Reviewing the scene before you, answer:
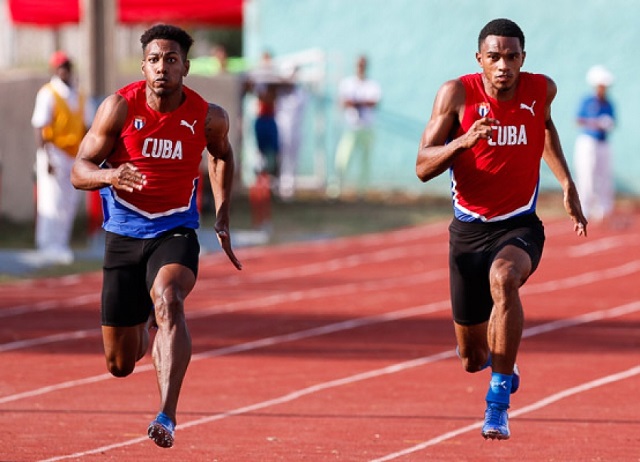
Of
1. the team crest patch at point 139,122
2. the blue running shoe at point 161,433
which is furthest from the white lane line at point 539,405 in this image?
the team crest patch at point 139,122

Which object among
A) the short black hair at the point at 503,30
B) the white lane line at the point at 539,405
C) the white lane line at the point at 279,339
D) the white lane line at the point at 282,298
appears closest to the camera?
the short black hair at the point at 503,30

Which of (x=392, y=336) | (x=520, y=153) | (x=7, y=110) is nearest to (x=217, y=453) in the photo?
(x=520, y=153)

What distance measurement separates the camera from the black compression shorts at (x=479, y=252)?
8.15m

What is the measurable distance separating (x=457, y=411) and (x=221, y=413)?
1.47 metres

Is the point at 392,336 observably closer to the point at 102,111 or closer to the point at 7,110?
the point at 102,111

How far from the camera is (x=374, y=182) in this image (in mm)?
28609

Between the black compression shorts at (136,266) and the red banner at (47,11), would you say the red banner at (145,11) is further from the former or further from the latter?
the black compression shorts at (136,266)

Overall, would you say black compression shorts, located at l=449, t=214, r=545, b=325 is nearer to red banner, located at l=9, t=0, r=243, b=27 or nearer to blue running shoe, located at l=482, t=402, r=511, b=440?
blue running shoe, located at l=482, t=402, r=511, b=440

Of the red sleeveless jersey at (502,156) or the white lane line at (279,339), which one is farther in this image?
the white lane line at (279,339)

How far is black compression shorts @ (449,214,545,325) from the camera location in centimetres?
815

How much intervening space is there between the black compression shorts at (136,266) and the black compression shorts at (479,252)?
145 cm

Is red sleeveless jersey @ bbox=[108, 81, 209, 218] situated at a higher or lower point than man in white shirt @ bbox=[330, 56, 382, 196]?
higher

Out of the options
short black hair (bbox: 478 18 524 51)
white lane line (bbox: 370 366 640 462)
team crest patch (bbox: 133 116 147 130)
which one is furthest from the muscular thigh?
short black hair (bbox: 478 18 524 51)

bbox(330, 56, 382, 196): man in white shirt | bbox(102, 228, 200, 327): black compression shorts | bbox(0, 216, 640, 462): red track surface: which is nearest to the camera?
bbox(102, 228, 200, 327): black compression shorts
